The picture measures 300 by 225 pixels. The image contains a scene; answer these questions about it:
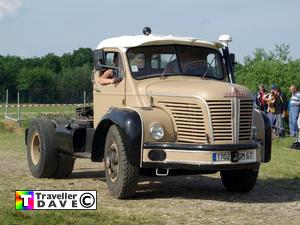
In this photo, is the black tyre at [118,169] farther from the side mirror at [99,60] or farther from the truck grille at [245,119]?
the truck grille at [245,119]

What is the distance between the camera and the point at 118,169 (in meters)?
9.38

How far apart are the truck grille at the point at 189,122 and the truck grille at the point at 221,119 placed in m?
0.16

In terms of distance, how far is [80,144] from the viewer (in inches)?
439

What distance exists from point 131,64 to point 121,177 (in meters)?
1.95

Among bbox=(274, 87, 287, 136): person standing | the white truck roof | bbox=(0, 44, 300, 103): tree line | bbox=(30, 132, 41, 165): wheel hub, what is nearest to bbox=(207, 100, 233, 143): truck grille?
the white truck roof

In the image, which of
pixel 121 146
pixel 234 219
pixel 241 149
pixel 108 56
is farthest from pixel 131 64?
pixel 234 219

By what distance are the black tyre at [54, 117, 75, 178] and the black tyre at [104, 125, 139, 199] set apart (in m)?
2.24

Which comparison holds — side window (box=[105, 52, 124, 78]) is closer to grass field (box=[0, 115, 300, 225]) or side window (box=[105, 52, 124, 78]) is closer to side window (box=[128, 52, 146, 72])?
side window (box=[128, 52, 146, 72])

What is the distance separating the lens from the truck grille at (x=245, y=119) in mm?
9305

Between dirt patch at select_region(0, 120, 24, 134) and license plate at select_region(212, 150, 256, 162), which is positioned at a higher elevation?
license plate at select_region(212, 150, 256, 162)

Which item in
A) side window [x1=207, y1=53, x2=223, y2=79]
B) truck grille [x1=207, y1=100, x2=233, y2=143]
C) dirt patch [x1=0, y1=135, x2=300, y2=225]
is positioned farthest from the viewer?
side window [x1=207, y1=53, x2=223, y2=79]

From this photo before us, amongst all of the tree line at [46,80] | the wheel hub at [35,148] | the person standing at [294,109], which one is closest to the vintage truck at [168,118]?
the wheel hub at [35,148]

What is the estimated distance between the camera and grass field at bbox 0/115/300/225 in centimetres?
784

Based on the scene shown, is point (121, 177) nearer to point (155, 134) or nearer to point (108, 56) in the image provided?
point (155, 134)
